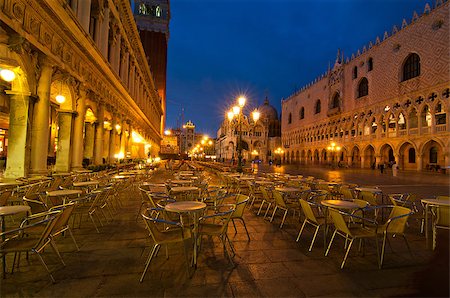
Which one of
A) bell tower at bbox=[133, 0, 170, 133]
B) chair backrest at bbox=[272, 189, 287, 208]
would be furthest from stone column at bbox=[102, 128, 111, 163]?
bell tower at bbox=[133, 0, 170, 133]

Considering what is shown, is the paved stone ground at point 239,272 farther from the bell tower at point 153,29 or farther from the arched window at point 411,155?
the bell tower at point 153,29

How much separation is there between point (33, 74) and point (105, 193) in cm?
482

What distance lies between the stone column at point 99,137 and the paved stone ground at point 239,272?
1047cm

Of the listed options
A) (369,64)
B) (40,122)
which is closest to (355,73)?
(369,64)

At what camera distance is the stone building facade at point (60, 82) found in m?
6.87

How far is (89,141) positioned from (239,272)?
13391 mm

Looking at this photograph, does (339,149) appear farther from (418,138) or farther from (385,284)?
(385,284)

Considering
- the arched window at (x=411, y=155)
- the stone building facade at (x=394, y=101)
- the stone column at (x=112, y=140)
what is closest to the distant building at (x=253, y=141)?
the stone building facade at (x=394, y=101)

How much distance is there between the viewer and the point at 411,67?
28.6 meters

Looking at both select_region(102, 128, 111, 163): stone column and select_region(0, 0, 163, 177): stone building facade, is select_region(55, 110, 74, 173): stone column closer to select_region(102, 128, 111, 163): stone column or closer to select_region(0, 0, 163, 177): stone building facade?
select_region(0, 0, 163, 177): stone building facade

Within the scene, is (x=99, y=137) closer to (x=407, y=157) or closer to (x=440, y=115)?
(x=440, y=115)

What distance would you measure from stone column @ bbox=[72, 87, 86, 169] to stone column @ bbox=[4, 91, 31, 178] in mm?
3451

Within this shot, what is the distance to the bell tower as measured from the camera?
51906 millimetres

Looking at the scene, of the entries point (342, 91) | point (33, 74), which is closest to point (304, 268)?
point (33, 74)
